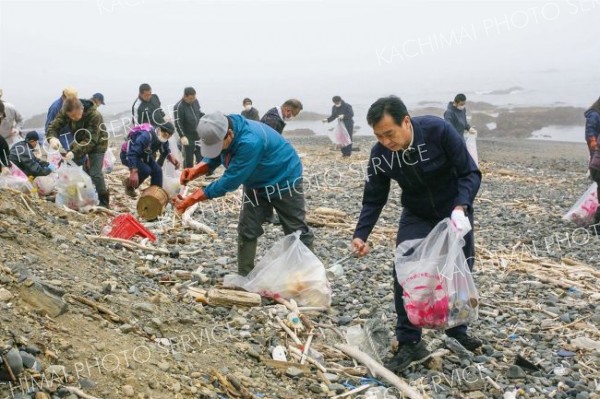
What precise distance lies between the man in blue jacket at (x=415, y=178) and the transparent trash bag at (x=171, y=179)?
16.2ft

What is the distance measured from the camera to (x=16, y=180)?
7305 millimetres

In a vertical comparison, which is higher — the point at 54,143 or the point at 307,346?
the point at 54,143

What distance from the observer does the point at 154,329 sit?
3904 mm

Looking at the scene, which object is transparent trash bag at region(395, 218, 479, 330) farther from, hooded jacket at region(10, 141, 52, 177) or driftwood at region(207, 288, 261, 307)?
hooded jacket at region(10, 141, 52, 177)

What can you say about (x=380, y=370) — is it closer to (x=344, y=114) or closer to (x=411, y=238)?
(x=411, y=238)

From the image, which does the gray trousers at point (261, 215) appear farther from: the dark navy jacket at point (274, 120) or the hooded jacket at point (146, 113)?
the hooded jacket at point (146, 113)

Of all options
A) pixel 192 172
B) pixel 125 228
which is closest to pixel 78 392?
pixel 192 172

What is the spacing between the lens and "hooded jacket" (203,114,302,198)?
463 centimetres

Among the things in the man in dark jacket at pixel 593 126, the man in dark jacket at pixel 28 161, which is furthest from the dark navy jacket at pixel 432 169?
the man in dark jacket at pixel 28 161

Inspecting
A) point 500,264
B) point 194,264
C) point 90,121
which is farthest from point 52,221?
point 500,264

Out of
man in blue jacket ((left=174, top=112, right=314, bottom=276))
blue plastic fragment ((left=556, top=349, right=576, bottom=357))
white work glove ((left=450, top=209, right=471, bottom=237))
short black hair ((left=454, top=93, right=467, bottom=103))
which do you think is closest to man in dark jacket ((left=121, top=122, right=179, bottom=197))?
man in blue jacket ((left=174, top=112, right=314, bottom=276))

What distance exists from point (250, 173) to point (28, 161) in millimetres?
4483

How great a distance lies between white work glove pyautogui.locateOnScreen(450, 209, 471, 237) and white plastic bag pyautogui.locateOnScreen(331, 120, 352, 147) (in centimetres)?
1322

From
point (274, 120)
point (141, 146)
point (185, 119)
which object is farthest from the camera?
point (185, 119)
